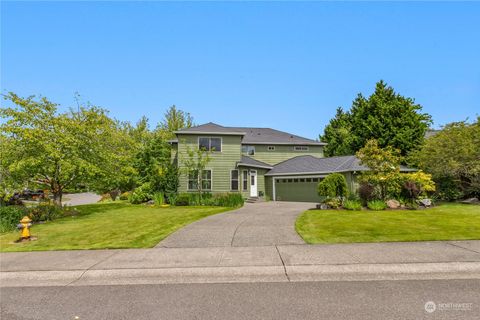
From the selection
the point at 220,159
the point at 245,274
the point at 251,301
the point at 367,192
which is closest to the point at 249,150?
the point at 220,159

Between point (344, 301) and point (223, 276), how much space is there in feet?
7.71

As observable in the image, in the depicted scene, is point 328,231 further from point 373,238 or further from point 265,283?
Result: point 265,283

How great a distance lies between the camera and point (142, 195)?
23.5m

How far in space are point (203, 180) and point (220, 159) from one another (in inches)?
93.3

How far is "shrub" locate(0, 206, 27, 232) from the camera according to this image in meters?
11.6

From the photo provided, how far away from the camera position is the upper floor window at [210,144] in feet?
77.6

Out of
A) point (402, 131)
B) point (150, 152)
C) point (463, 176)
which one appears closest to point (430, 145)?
point (463, 176)

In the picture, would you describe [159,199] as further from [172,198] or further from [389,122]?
[389,122]

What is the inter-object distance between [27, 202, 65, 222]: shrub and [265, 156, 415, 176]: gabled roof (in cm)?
1745

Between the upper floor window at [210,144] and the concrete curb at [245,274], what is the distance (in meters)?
18.1

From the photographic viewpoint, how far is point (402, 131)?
103ft

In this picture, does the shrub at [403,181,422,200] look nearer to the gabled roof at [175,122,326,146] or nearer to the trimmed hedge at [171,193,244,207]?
the trimmed hedge at [171,193,244,207]

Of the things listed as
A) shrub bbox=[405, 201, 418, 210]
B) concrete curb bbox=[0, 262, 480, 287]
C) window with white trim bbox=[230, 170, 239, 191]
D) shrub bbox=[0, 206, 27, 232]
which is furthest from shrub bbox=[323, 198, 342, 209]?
shrub bbox=[0, 206, 27, 232]
